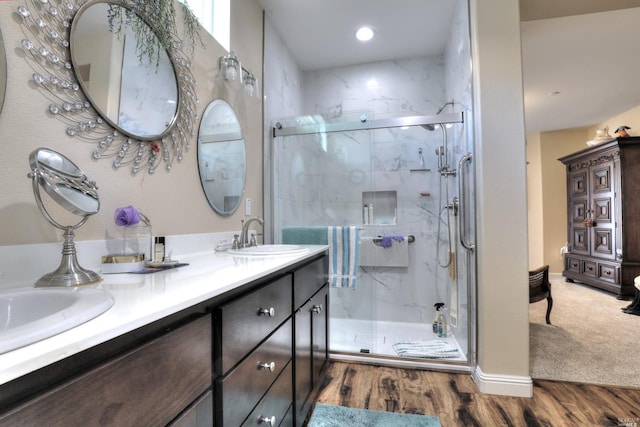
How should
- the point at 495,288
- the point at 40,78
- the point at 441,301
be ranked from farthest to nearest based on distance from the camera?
1. the point at 441,301
2. the point at 495,288
3. the point at 40,78

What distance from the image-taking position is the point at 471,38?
2.01 meters

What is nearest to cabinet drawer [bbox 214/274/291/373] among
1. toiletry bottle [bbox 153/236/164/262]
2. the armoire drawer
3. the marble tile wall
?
toiletry bottle [bbox 153/236/164/262]

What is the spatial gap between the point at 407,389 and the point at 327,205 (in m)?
1.40

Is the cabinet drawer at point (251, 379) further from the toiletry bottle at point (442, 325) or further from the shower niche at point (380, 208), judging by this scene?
the toiletry bottle at point (442, 325)

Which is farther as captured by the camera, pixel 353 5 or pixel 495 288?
pixel 353 5

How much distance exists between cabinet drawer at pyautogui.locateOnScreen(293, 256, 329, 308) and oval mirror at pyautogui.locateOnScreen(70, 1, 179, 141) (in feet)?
2.89

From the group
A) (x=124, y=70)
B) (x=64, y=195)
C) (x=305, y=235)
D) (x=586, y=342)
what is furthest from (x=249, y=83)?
(x=586, y=342)

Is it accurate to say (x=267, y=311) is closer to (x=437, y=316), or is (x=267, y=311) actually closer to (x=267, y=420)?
(x=267, y=420)

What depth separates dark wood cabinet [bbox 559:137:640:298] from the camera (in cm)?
397

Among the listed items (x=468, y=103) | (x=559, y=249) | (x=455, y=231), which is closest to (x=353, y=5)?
(x=468, y=103)

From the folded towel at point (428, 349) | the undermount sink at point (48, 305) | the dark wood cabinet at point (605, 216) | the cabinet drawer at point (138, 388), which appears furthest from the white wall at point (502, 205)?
the dark wood cabinet at point (605, 216)

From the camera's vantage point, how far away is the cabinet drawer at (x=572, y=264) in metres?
4.92

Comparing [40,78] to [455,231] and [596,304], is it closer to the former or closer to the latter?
[455,231]

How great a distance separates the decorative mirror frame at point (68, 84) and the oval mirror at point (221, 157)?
0.33 metres
